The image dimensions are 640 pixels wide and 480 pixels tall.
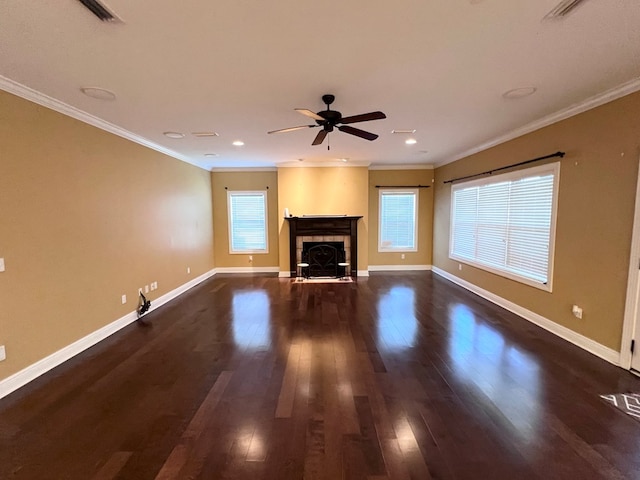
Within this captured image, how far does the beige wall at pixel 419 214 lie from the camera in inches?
296

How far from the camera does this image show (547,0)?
1.68 m

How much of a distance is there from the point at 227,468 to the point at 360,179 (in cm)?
619

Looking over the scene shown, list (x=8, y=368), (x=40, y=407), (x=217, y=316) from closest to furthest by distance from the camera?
(x=40, y=407) < (x=8, y=368) < (x=217, y=316)

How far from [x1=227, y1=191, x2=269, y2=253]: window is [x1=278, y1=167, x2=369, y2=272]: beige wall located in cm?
70

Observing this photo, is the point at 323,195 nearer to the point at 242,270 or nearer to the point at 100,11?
the point at 242,270

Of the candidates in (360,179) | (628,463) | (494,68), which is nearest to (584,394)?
(628,463)

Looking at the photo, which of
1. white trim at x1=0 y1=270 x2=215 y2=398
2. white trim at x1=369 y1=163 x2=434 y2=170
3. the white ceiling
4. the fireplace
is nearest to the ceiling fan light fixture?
the white ceiling

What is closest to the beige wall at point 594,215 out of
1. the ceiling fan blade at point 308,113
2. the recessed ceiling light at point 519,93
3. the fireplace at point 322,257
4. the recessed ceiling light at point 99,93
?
the recessed ceiling light at point 519,93

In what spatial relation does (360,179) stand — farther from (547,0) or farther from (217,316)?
(547,0)

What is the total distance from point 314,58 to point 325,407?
2.68m

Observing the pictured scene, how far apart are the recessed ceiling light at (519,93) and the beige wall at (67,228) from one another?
457cm

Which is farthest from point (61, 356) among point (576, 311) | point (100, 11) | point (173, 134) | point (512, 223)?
point (512, 223)

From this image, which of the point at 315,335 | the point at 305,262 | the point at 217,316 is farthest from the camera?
the point at 305,262

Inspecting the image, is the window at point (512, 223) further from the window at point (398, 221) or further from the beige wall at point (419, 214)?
the window at point (398, 221)
